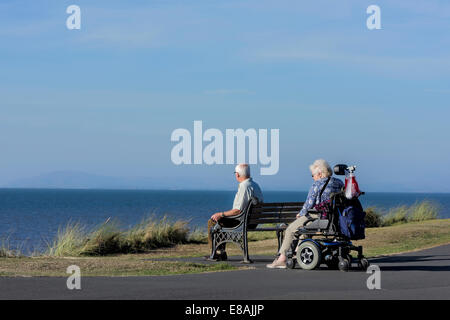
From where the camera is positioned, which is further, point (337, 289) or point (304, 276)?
point (304, 276)

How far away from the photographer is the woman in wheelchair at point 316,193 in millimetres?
12703

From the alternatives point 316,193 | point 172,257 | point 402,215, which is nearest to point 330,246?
point 316,193

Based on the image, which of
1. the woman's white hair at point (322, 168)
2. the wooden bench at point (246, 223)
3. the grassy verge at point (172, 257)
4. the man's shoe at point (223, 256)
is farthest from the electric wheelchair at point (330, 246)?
the man's shoe at point (223, 256)

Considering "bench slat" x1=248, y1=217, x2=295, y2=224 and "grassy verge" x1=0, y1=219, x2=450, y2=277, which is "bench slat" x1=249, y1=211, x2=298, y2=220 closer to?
"bench slat" x1=248, y1=217, x2=295, y2=224

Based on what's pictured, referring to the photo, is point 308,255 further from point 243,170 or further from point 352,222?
point 243,170

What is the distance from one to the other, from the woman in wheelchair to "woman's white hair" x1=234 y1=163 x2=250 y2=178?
156 centimetres

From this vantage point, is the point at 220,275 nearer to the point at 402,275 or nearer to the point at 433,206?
the point at 402,275

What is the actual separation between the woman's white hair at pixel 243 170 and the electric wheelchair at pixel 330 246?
1987mm

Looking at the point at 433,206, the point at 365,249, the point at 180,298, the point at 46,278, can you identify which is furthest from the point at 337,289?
the point at 433,206

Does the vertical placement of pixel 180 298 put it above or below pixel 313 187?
below

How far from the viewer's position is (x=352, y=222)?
40.5ft

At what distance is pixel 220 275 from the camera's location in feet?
39.7

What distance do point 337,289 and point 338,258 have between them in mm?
2214

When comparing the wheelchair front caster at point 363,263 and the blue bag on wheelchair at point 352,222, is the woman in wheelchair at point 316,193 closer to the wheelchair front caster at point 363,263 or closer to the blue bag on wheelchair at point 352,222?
the blue bag on wheelchair at point 352,222
